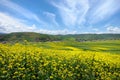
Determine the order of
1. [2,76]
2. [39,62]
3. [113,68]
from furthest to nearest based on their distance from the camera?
[113,68], [39,62], [2,76]

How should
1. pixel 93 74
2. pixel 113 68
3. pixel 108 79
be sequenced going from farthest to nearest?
pixel 113 68, pixel 93 74, pixel 108 79

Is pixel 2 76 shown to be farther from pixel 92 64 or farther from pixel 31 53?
pixel 92 64

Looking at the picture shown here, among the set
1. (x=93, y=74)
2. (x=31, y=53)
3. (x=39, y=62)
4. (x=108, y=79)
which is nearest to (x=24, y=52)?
(x=31, y=53)

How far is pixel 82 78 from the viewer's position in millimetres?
12211

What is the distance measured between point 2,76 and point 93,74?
5037 millimetres

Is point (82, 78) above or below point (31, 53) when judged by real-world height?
below

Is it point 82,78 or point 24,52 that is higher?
point 24,52

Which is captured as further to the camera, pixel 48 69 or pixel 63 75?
pixel 48 69

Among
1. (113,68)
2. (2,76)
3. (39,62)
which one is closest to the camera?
(2,76)

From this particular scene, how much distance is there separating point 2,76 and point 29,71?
6.48 ft

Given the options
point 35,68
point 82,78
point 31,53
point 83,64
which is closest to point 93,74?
point 82,78

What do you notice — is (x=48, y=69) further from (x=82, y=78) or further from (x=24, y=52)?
(x=24, y=52)

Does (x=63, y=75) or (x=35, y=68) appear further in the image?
(x=35, y=68)

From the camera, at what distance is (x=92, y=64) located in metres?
14.5
